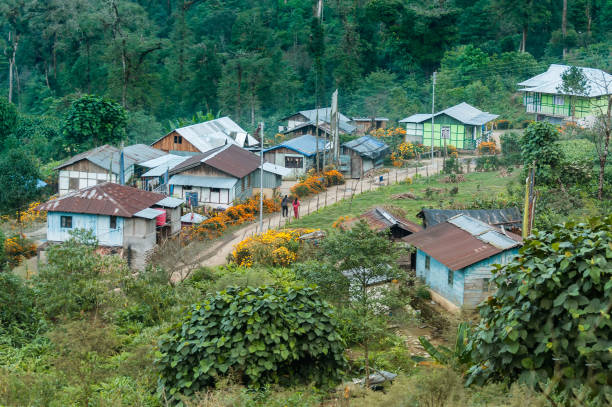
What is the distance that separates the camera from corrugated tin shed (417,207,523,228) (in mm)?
25656

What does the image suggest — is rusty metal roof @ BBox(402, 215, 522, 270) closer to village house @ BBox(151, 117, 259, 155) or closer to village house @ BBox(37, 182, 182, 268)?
village house @ BBox(37, 182, 182, 268)

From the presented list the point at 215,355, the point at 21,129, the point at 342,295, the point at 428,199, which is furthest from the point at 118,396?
the point at 21,129

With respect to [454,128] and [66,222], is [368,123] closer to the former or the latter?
[454,128]

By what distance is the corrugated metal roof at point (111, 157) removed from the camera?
38344 mm

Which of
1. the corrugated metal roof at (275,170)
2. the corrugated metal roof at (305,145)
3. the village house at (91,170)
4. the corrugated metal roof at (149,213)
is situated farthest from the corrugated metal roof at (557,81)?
the corrugated metal roof at (149,213)

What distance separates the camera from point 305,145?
4631 centimetres

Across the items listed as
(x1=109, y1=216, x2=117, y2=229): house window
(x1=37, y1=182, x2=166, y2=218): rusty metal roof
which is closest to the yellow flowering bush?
(x1=37, y1=182, x2=166, y2=218): rusty metal roof

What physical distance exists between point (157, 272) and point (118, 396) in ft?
33.2

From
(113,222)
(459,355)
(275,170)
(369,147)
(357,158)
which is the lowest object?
(113,222)

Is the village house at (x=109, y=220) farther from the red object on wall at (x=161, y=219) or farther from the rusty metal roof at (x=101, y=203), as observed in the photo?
the red object on wall at (x=161, y=219)

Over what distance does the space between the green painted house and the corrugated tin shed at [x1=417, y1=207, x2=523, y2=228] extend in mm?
23124


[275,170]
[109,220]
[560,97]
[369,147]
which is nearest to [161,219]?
[109,220]

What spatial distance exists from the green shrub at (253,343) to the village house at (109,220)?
16726 millimetres

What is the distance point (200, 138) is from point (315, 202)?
13.4 m
